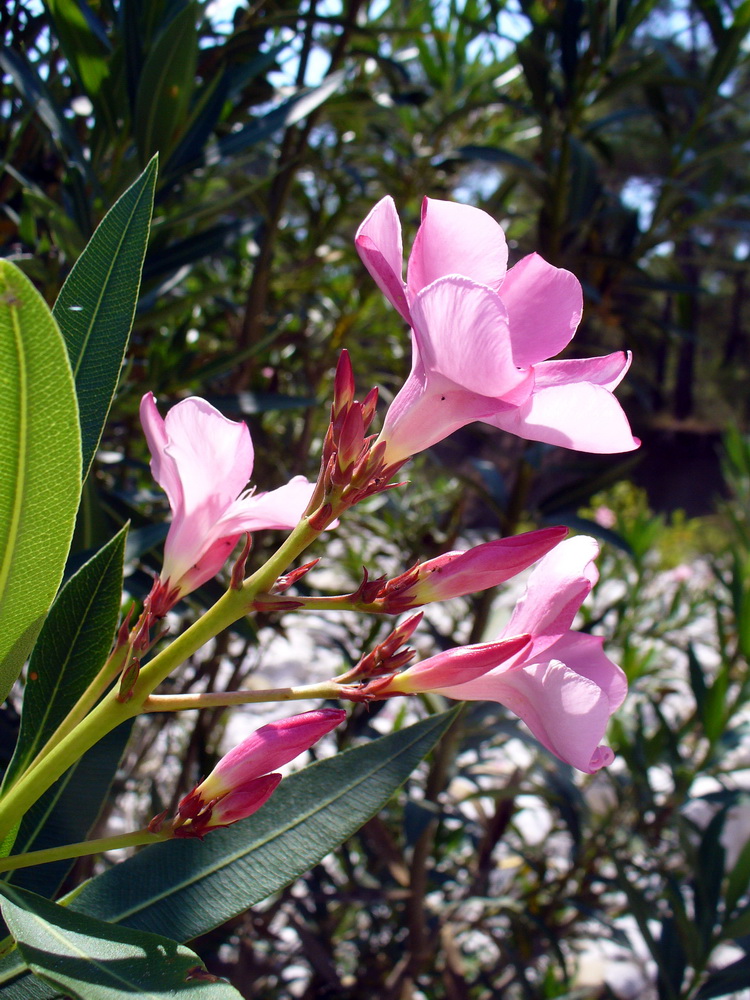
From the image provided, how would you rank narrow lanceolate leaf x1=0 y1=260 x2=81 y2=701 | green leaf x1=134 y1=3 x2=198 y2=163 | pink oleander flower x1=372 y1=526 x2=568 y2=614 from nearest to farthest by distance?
narrow lanceolate leaf x1=0 y1=260 x2=81 y2=701, pink oleander flower x1=372 y1=526 x2=568 y2=614, green leaf x1=134 y1=3 x2=198 y2=163

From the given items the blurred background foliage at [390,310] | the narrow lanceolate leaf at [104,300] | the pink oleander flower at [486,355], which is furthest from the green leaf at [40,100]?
the pink oleander flower at [486,355]

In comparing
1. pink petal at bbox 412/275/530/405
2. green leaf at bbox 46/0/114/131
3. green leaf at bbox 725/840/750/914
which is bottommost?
green leaf at bbox 725/840/750/914

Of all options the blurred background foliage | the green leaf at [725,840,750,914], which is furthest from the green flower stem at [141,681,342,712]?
→ the green leaf at [725,840,750,914]

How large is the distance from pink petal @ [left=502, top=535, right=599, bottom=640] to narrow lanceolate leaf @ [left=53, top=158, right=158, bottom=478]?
0.27 meters

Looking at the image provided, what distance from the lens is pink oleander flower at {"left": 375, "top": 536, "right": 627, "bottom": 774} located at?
1.36ft

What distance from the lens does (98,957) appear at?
35 cm

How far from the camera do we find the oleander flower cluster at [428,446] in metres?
0.37

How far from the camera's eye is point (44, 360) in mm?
323

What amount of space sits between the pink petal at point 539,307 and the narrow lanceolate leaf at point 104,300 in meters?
0.21

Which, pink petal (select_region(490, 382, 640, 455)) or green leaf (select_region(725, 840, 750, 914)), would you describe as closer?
pink petal (select_region(490, 382, 640, 455))

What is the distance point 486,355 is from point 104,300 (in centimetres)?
23

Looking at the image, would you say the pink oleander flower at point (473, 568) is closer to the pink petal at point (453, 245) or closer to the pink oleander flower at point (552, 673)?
the pink oleander flower at point (552, 673)

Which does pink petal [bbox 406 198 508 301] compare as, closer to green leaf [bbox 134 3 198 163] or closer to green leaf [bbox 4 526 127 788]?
green leaf [bbox 4 526 127 788]

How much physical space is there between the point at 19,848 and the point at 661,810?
141cm
